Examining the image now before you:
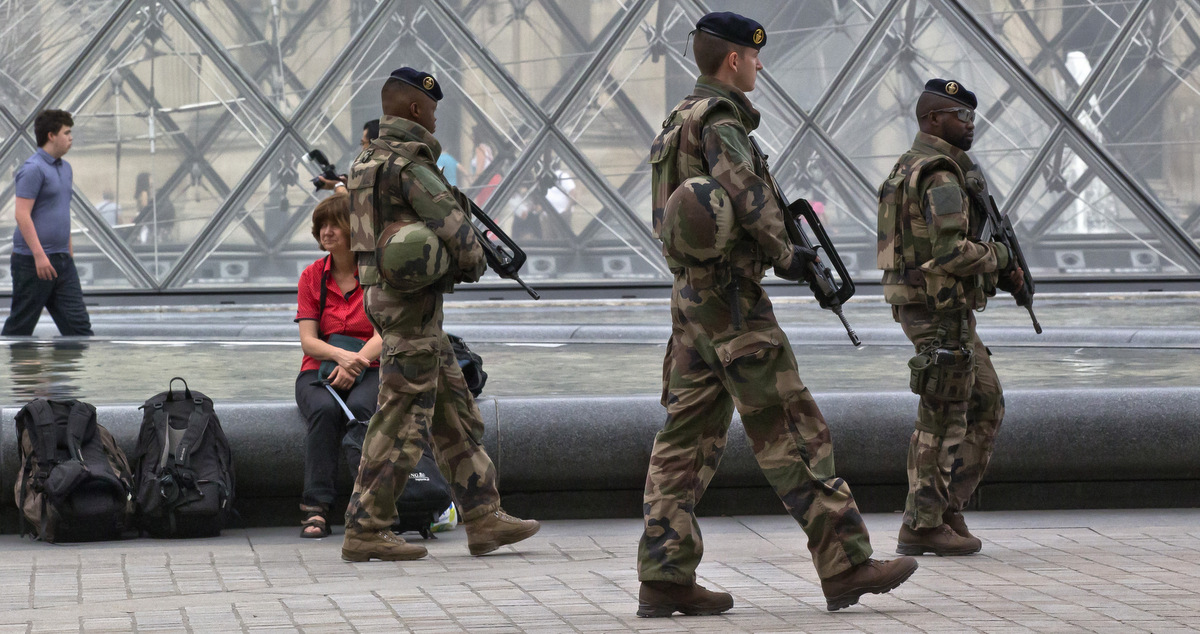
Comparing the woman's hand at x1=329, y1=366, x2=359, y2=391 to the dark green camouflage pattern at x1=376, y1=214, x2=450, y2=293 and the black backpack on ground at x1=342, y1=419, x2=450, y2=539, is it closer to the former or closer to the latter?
the black backpack on ground at x1=342, y1=419, x2=450, y2=539

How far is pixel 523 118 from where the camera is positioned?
1448 cm

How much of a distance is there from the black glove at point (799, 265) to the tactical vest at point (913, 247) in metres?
0.96

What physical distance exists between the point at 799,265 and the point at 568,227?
34.0 feet

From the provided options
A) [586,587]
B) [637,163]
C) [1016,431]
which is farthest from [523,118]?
[586,587]

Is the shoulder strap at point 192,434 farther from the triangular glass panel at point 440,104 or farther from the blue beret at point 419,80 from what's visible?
the triangular glass panel at point 440,104

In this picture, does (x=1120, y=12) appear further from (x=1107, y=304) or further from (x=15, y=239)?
(x=15, y=239)

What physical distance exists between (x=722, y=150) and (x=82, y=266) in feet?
38.7

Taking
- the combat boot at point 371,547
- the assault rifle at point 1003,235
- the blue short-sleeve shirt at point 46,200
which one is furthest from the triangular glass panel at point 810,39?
the combat boot at point 371,547

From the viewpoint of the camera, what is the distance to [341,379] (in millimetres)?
5316

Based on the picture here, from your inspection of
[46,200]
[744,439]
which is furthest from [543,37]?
[744,439]

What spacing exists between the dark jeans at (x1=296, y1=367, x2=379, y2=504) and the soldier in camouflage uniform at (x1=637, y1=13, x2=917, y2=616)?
1673 mm

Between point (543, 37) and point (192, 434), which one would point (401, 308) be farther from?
point (543, 37)

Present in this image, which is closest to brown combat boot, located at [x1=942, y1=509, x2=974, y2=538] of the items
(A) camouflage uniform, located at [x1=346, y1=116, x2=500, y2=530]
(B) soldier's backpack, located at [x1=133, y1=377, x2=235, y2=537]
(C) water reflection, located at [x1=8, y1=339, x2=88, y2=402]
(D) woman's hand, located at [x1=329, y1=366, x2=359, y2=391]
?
(A) camouflage uniform, located at [x1=346, y1=116, x2=500, y2=530]

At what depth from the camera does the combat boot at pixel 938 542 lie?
15.4ft
